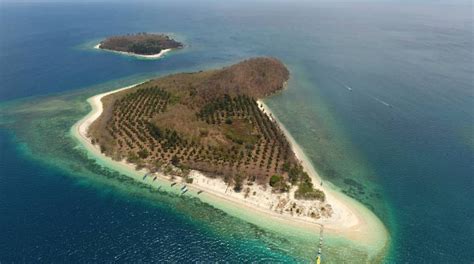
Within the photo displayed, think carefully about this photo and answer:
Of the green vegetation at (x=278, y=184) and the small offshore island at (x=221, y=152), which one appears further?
the green vegetation at (x=278, y=184)

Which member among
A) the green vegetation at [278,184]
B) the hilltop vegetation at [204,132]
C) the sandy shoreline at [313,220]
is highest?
the hilltop vegetation at [204,132]

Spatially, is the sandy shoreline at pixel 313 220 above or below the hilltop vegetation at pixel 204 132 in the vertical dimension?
below

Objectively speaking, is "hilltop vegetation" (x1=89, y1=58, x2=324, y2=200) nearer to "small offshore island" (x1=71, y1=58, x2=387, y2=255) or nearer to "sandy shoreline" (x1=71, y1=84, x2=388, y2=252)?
"small offshore island" (x1=71, y1=58, x2=387, y2=255)

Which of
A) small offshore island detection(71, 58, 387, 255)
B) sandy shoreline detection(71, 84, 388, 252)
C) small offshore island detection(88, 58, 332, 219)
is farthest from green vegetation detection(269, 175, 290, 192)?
sandy shoreline detection(71, 84, 388, 252)

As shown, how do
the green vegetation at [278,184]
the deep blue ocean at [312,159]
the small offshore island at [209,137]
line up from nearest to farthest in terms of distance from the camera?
1. the deep blue ocean at [312,159]
2. the green vegetation at [278,184]
3. the small offshore island at [209,137]

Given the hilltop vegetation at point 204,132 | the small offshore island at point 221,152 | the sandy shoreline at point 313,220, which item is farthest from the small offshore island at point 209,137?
Answer: the sandy shoreline at point 313,220

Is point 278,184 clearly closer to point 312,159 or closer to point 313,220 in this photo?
point 313,220

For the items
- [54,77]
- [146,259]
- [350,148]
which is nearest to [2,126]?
[54,77]

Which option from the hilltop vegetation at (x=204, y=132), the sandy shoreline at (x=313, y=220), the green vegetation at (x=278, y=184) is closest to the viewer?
the sandy shoreline at (x=313, y=220)

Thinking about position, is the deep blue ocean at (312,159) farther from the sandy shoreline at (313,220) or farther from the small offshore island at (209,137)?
the small offshore island at (209,137)
